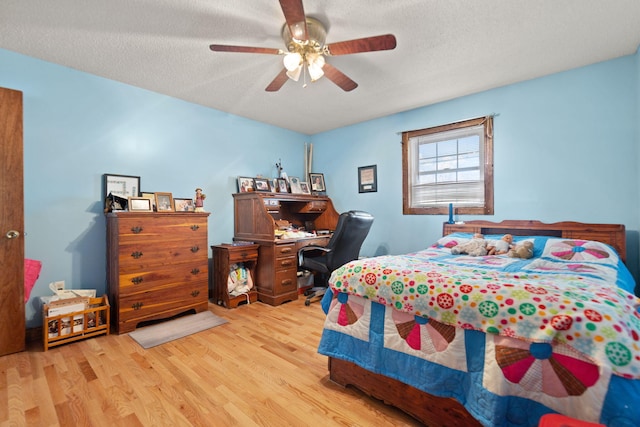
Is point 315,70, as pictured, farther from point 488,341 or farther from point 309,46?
point 488,341

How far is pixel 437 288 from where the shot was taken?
1.41 metres

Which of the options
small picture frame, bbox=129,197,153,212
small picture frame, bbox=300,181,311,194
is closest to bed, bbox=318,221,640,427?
small picture frame, bbox=129,197,153,212

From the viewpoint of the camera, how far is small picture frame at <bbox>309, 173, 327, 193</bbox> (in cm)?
474

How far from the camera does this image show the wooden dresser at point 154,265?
2631 millimetres

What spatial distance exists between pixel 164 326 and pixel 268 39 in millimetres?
2783

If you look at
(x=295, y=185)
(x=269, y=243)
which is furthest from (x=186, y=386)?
(x=295, y=185)

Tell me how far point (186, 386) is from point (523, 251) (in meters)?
2.77

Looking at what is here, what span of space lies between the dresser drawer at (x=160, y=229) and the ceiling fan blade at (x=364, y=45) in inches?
86.4

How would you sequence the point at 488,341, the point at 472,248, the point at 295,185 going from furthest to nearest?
the point at 295,185
the point at 472,248
the point at 488,341

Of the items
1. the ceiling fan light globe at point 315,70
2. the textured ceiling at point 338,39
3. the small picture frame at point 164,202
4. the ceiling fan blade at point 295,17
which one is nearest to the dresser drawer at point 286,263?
the small picture frame at point 164,202

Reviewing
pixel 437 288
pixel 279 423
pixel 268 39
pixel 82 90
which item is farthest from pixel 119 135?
pixel 437 288

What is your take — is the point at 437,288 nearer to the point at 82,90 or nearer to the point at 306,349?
the point at 306,349

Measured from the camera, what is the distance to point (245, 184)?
4.09 meters

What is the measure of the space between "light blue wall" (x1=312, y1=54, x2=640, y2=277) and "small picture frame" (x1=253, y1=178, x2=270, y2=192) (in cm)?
205
